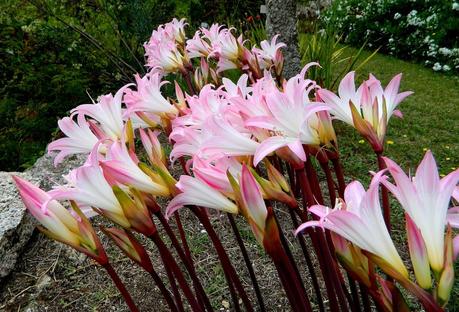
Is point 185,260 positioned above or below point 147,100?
below

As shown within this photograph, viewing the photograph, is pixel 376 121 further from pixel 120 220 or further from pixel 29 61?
pixel 29 61

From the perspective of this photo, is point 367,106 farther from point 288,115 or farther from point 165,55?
point 165,55

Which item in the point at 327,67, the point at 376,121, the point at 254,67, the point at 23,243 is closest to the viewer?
the point at 376,121

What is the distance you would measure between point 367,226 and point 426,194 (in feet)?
0.38

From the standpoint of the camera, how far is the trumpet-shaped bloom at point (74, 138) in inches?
46.2

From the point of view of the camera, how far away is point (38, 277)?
226 centimetres

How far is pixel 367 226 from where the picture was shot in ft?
2.35

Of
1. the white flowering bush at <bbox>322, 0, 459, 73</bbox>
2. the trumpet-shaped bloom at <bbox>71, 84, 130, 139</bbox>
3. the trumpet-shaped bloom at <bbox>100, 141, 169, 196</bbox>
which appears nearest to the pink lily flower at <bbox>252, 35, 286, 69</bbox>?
the trumpet-shaped bloom at <bbox>71, 84, 130, 139</bbox>

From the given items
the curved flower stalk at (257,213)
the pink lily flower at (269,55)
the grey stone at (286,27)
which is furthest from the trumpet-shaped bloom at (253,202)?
the grey stone at (286,27)

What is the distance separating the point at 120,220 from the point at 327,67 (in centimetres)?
328

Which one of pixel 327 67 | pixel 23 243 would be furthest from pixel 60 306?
pixel 327 67

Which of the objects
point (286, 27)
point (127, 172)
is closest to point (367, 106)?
point (127, 172)

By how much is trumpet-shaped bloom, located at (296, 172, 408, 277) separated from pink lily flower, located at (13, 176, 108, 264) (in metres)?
0.48

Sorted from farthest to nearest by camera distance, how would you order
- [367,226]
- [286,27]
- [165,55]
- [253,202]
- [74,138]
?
[286,27] < [165,55] < [74,138] < [253,202] < [367,226]
